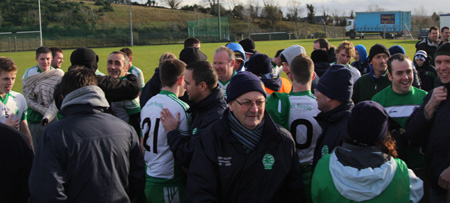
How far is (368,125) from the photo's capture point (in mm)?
2383

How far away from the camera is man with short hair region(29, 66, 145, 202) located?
2643 mm

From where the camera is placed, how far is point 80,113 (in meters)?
2.81

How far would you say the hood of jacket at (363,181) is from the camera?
228 centimetres

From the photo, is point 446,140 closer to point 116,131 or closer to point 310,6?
point 116,131

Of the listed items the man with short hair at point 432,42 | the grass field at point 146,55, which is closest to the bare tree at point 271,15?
the grass field at point 146,55

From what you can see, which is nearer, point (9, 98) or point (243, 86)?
point (243, 86)

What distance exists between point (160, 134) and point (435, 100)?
2437 millimetres

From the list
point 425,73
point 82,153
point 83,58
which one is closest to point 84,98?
point 82,153

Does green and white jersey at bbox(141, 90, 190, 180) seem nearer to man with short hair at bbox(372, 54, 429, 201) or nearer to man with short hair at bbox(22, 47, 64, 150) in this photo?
man with short hair at bbox(372, 54, 429, 201)

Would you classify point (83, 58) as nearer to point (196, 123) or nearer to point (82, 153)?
point (196, 123)

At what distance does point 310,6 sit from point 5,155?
312 ft

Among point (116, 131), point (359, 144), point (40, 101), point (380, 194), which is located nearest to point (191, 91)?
point (116, 131)

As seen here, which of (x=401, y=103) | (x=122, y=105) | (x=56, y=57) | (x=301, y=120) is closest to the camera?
(x=301, y=120)

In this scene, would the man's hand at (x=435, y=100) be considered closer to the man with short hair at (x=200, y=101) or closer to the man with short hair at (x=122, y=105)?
the man with short hair at (x=200, y=101)
